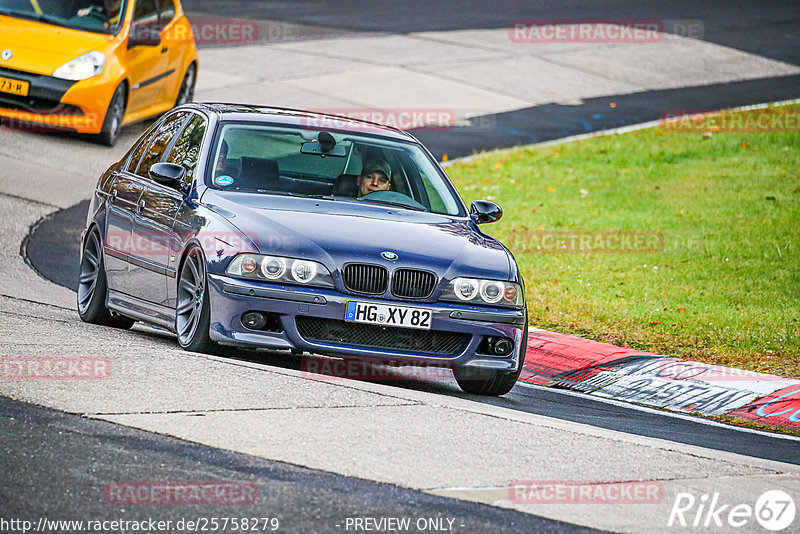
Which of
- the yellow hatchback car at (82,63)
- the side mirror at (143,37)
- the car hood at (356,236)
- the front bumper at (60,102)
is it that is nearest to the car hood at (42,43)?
the yellow hatchback car at (82,63)

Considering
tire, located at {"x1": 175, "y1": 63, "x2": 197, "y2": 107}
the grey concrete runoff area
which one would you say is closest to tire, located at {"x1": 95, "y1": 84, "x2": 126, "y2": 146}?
tire, located at {"x1": 175, "y1": 63, "x2": 197, "y2": 107}

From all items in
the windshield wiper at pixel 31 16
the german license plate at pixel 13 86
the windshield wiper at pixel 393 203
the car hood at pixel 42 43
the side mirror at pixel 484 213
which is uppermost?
the windshield wiper at pixel 393 203

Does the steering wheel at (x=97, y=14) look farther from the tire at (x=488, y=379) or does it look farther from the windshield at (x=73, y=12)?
the tire at (x=488, y=379)

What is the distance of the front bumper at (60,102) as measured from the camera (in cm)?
1599

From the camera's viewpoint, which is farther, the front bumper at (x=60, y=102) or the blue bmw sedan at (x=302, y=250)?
the front bumper at (x=60, y=102)

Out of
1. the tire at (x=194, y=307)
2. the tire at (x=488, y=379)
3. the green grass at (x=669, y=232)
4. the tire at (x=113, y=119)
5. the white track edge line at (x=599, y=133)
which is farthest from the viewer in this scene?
the white track edge line at (x=599, y=133)

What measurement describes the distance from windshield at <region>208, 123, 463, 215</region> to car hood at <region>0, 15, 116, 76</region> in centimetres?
762

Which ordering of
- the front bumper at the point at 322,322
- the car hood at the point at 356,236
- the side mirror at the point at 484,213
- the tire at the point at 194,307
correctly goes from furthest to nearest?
the side mirror at the point at 484,213
the tire at the point at 194,307
the car hood at the point at 356,236
the front bumper at the point at 322,322

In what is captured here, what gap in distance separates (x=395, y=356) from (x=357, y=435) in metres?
1.60

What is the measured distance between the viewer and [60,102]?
16.1m

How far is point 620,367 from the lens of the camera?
33.1 feet

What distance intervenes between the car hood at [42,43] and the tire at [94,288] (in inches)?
258

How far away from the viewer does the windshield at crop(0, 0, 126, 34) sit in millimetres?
16891

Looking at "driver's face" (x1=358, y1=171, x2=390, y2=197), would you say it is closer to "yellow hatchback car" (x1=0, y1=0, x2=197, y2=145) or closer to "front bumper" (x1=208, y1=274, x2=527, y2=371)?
"front bumper" (x1=208, y1=274, x2=527, y2=371)
